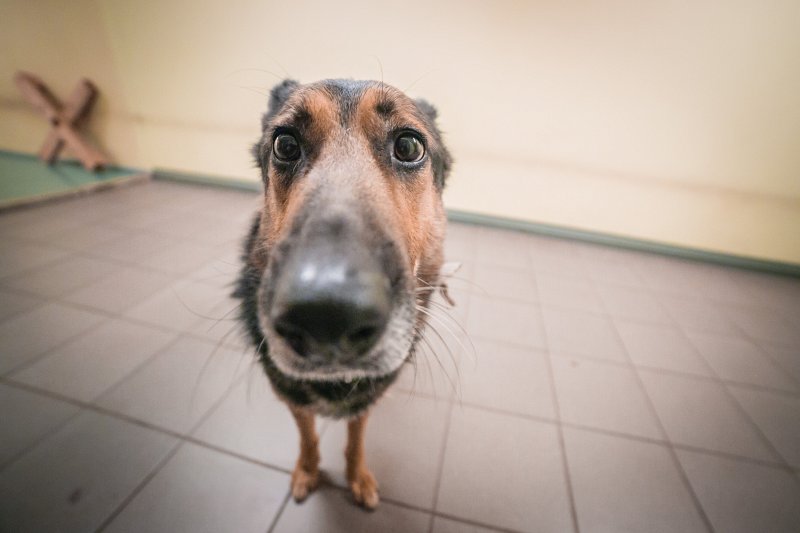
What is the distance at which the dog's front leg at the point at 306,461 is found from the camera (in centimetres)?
147

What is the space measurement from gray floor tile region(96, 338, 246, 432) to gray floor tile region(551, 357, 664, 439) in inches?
89.6

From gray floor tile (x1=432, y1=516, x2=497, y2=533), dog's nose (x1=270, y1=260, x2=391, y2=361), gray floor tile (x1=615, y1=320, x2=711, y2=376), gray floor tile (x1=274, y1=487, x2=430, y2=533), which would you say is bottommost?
gray floor tile (x1=432, y1=516, x2=497, y2=533)

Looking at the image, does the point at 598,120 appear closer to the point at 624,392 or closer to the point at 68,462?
the point at 624,392

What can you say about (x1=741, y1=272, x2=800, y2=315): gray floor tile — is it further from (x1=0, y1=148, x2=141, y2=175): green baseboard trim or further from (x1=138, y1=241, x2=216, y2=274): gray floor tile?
(x1=0, y1=148, x2=141, y2=175): green baseboard trim

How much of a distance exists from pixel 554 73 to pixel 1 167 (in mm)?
8552

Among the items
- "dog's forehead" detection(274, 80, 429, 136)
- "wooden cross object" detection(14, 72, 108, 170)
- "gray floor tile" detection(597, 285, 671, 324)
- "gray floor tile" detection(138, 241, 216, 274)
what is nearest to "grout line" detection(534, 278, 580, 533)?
"gray floor tile" detection(597, 285, 671, 324)

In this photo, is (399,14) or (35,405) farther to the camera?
(399,14)

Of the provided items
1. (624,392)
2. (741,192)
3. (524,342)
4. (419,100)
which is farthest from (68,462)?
(741,192)

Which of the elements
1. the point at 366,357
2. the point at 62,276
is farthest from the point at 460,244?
the point at 62,276

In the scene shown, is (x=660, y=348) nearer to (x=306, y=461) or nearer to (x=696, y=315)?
(x=696, y=315)

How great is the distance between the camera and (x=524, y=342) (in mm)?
2641

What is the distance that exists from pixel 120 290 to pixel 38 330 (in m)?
0.57

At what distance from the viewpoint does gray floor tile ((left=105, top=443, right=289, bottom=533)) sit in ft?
4.62

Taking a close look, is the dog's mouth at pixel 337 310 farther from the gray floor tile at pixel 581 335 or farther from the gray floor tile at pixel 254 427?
the gray floor tile at pixel 581 335
